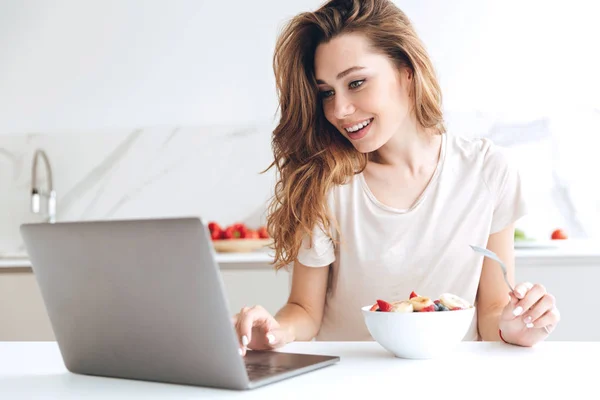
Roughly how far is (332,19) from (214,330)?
114cm

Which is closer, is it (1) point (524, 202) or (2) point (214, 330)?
(2) point (214, 330)

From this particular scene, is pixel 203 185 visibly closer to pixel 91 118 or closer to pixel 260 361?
pixel 91 118

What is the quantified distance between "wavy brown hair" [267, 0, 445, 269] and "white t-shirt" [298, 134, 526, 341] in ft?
0.23

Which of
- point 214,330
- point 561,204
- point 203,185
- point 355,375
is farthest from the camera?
point 203,185

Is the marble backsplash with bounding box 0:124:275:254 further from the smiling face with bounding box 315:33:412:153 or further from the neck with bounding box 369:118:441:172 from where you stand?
the smiling face with bounding box 315:33:412:153

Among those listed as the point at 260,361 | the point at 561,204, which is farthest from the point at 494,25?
the point at 260,361

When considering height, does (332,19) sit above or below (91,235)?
above

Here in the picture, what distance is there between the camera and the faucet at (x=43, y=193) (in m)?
3.92

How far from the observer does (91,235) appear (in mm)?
1000

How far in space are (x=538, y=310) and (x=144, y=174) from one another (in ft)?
9.87

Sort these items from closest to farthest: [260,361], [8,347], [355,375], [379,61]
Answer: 1. [355,375]
2. [260,361]
3. [8,347]
4. [379,61]

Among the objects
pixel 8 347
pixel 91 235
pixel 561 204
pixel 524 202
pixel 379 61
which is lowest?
pixel 561 204

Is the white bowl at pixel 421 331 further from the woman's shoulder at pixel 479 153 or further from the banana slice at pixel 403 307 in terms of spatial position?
the woman's shoulder at pixel 479 153

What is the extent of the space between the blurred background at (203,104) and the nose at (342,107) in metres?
1.58
